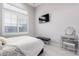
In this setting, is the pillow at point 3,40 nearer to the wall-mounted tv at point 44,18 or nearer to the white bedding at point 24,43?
the white bedding at point 24,43

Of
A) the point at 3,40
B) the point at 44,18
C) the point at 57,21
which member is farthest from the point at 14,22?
the point at 57,21

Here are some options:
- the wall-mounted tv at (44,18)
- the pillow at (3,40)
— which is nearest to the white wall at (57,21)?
the wall-mounted tv at (44,18)

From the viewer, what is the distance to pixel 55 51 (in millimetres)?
1148

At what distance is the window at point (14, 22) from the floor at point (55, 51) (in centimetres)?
48

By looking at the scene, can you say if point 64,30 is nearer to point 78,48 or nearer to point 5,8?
point 78,48

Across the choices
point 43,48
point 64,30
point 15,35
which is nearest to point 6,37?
point 15,35

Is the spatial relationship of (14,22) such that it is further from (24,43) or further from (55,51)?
(55,51)

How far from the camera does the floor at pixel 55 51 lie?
1102 millimetres

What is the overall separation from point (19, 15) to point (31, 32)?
1.06 ft

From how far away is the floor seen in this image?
1.10 meters

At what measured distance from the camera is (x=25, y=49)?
1.00 m

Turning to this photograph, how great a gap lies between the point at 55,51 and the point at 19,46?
1.97 feet

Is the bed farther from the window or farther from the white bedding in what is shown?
the window

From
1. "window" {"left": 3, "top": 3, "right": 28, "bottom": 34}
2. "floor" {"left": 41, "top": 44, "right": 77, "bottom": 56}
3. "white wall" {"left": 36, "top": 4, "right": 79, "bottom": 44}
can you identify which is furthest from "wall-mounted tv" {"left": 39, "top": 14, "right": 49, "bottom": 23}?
"floor" {"left": 41, "top": 44, "right": 77, "bottom": 56}
